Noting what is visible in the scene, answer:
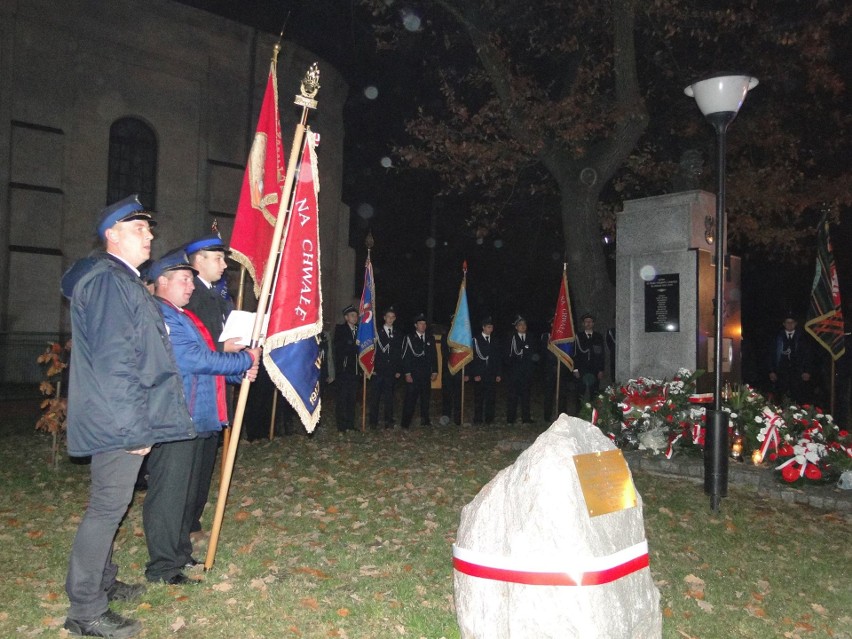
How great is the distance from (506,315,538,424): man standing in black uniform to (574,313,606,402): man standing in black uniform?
88 cm

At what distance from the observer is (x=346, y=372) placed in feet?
38.9

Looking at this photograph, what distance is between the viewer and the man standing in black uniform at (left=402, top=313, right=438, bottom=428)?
1262cm

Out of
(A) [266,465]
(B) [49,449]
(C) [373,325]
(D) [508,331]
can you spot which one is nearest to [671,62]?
(C) [373,325]

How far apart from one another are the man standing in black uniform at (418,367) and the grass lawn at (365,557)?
3.66 m

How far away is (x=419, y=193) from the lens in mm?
47719

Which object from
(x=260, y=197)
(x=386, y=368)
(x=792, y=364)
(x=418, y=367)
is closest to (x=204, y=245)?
(x=260, y=197)

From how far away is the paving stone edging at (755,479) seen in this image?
734 centimetres

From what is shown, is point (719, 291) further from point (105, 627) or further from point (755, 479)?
point (105, 627)

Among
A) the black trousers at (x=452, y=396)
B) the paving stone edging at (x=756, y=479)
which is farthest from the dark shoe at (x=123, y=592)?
the black trousers at (x=452, y=396)

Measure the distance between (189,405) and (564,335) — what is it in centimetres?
990

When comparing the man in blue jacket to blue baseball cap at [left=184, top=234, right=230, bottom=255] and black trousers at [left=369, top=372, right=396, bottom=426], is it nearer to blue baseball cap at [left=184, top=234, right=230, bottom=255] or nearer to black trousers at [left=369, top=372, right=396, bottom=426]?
blue baseball cap at [left=184, top=234, right=230, bottom=255]

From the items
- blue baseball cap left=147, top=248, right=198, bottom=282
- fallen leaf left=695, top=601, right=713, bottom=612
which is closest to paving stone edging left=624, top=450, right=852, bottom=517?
fallen leaf left=695, top=601, right=713, bottom=612

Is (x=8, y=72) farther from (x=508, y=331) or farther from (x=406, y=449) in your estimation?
(x=508, y=331)

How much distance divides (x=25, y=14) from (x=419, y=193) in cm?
3017
